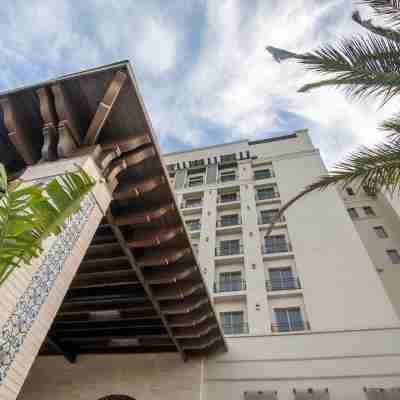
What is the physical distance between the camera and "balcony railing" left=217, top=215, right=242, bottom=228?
15619 millimetres

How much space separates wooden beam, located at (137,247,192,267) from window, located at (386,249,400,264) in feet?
40.2

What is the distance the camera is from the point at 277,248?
524 inches

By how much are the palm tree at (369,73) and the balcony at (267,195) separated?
12.5 metres

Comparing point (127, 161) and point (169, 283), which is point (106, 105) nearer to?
point (127, 161)

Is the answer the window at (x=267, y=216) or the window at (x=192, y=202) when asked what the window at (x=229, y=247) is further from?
the window at (x=192, y=202)

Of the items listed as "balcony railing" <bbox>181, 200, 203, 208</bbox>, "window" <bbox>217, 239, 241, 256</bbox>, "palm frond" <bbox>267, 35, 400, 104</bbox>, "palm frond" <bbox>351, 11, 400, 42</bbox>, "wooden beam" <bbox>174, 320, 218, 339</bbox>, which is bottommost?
"wooden beam" <bbox>174, 320, 218, 339</bbox>

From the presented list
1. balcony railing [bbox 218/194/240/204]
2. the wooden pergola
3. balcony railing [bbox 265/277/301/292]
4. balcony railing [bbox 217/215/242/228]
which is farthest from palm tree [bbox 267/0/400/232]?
balcony railing [bbox 218/194/240/204]

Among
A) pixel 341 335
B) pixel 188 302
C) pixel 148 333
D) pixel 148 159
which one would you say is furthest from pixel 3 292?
pixel 341 335

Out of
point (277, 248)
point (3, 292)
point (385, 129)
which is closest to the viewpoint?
point (3, 292)

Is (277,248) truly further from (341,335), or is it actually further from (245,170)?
(245,170)

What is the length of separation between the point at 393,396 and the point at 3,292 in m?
8.64

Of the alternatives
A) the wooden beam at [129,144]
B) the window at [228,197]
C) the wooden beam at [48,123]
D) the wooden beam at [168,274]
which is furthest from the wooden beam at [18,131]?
the window at [228,197]

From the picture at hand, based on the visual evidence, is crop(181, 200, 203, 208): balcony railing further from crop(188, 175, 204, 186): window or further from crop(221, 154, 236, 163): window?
crop(221, 154, 236, 163): window

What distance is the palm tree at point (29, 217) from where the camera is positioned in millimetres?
1687
